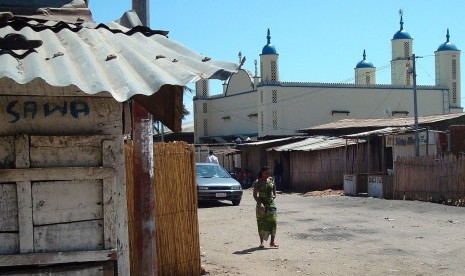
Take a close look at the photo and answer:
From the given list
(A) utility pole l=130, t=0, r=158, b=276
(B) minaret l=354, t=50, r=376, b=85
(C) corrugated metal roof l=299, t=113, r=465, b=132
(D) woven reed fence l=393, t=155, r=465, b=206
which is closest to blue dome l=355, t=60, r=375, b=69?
(B) minaret l=354, t=50, r=376, b=85

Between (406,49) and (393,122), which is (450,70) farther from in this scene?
(393,122)

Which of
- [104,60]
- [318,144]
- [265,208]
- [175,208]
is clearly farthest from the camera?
[318,144]

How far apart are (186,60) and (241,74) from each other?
51188 mm

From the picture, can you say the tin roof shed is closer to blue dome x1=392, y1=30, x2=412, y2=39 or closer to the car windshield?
the car windshield

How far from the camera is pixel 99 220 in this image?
13.9ft

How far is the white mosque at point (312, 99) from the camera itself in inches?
1982

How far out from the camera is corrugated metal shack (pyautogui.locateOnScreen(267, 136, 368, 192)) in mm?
30547

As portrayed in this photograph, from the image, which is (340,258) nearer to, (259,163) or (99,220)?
(99,220)

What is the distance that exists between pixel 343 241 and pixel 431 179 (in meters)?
9.57

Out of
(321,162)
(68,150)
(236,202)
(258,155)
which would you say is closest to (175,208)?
(68,150)

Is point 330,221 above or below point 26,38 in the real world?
below

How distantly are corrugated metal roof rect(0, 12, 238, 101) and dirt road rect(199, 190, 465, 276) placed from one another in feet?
20.1

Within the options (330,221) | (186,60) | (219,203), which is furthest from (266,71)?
(186,60)

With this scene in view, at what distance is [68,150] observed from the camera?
13.7 ft
